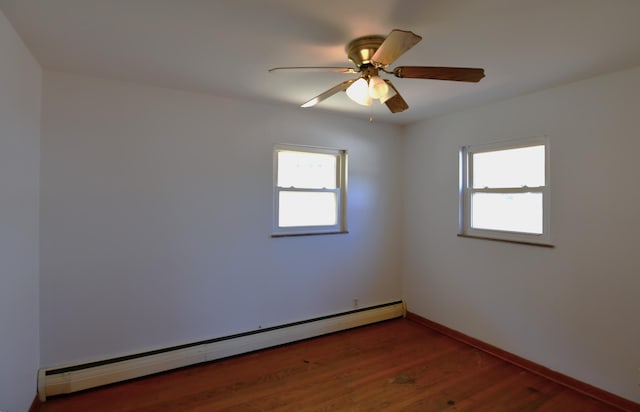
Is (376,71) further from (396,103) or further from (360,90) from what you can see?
(396,103)

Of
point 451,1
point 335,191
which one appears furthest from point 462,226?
point 451,1

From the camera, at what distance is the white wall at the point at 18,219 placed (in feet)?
5.72

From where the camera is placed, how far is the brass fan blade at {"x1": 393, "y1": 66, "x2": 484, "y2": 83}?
171cm

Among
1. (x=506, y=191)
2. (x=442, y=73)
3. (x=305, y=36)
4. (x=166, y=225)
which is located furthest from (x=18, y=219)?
(x=506, y=191)

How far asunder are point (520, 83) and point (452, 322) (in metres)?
2.48

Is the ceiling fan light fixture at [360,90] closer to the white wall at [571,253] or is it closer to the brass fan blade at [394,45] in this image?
the brass fan blade at [394,45]

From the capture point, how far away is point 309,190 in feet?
11.6

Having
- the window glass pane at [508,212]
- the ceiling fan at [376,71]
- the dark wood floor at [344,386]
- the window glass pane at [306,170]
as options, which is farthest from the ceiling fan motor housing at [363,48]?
the dark wood floor at [344,386]

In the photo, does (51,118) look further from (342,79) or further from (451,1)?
(451,1)

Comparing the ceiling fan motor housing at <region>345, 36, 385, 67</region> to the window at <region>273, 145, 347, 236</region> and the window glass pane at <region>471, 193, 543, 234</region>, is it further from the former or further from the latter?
the window glass pane at <region>471, 193, 543, 234</region>

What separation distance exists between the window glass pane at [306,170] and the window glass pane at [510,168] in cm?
156

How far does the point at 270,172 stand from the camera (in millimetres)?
3270

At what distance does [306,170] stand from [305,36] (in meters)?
1.79

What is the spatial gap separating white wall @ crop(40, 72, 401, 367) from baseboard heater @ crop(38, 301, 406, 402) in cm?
7
